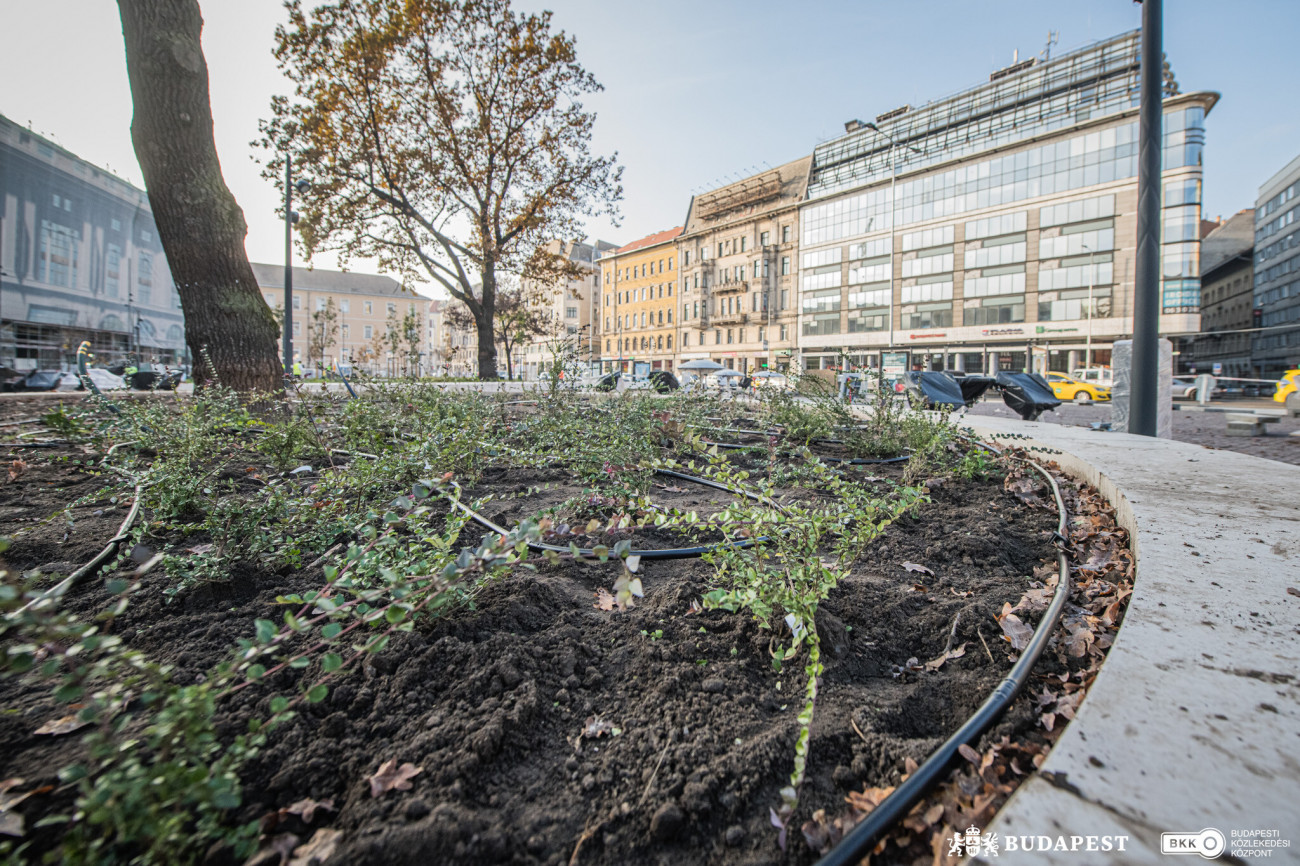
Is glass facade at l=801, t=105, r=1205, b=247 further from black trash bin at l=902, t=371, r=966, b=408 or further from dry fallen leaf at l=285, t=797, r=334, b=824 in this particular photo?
dry fallen leaf at l=285, t=797, r=334, b=824

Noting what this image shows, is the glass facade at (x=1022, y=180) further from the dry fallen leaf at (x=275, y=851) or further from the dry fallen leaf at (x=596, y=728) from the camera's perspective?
the dry fallen leaf at (x=275, y=851)

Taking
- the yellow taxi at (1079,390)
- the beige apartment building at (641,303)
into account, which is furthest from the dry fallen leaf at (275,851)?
the beige apartment building at (641,303)

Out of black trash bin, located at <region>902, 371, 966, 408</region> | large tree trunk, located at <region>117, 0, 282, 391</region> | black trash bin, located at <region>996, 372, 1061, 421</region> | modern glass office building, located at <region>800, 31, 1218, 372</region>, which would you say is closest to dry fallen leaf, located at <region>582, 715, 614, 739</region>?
large tree trunk, located at <region>117, 0, 282, 391</region>

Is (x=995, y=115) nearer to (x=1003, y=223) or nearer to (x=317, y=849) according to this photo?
(x=1003, y=223)

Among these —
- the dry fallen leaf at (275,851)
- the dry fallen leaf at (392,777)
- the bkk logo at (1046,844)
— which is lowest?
the dry fallen leaf at (275,851)

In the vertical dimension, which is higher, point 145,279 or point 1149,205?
point 145,279

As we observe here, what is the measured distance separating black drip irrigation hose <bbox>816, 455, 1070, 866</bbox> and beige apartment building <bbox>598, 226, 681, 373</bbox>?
50.5 meters

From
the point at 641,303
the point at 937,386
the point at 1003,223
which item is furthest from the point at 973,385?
the point at 641,303

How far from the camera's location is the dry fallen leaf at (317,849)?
2.75ft

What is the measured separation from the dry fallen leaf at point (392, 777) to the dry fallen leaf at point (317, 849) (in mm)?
94

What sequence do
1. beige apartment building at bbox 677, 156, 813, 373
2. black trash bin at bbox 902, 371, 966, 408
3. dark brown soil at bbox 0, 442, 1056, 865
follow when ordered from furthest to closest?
beige apartment building at bbox 677, 156, 813, 373 < black trash bin at bbox 902, 371, 966, 408 < dark brown soil at bbox 0, 442, 1056, 865

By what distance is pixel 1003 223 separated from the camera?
34.0 meters

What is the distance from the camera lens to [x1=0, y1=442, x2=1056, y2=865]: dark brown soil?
36.9 inches

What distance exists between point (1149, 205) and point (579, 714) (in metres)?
6.38
